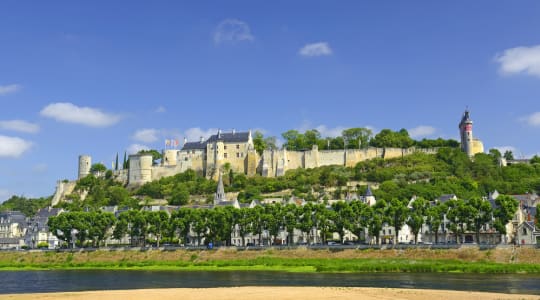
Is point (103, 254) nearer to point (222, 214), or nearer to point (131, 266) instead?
point (131, 266)

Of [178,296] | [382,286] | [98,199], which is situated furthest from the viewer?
[98,199]

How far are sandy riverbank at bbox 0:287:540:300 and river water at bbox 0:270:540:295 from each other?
2.64m

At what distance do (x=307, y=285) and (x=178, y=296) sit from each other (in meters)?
8.89

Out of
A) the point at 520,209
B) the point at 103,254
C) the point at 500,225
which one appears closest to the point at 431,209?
the point at 500,225

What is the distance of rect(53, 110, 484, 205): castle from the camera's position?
108 meters

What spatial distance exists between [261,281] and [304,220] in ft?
62.2

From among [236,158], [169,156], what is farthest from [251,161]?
[169,156]

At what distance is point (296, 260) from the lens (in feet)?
173

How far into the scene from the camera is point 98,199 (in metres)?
107

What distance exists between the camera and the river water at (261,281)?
36406 mm

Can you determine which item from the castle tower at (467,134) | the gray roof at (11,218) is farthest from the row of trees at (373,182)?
the gray roof at (11,218)

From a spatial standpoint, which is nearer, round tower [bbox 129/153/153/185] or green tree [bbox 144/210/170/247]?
green tree [bbox 144/210/170/247]

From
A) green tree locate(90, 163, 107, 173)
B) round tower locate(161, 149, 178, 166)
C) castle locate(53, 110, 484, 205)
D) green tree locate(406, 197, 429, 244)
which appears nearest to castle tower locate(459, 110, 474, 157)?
castle locate(53, 110, 484, 205)

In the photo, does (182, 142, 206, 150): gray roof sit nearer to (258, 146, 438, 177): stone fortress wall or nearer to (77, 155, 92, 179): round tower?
(258, 146, 438, 177): stone fortress wall
